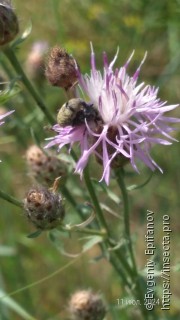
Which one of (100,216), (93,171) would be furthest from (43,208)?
(93,171)

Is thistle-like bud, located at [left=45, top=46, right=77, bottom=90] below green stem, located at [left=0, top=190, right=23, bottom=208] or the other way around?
the other way around

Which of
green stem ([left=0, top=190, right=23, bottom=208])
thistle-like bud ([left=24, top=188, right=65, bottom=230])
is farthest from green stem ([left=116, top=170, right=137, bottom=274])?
green stem ([left=0, top=190, right=23, bottom=208])

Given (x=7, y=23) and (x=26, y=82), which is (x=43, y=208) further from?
(x=7, y=23)

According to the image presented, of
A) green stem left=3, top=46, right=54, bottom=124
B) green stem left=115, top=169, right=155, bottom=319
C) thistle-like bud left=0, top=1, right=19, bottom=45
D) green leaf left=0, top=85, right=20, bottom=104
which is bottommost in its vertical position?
green stem left=115, top=169, right=155, bottom=319

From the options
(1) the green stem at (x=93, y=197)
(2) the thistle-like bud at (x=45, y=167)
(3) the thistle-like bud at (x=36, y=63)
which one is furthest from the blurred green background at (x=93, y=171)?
(1) the green stem at (x=93, y=197)

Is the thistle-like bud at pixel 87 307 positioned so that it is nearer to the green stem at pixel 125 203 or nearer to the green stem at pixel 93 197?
the green stem at pixel 125 203

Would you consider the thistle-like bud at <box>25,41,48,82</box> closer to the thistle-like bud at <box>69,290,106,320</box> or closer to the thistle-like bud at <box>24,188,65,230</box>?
the thistle-like bud at <box>69,290,106,320</box>
